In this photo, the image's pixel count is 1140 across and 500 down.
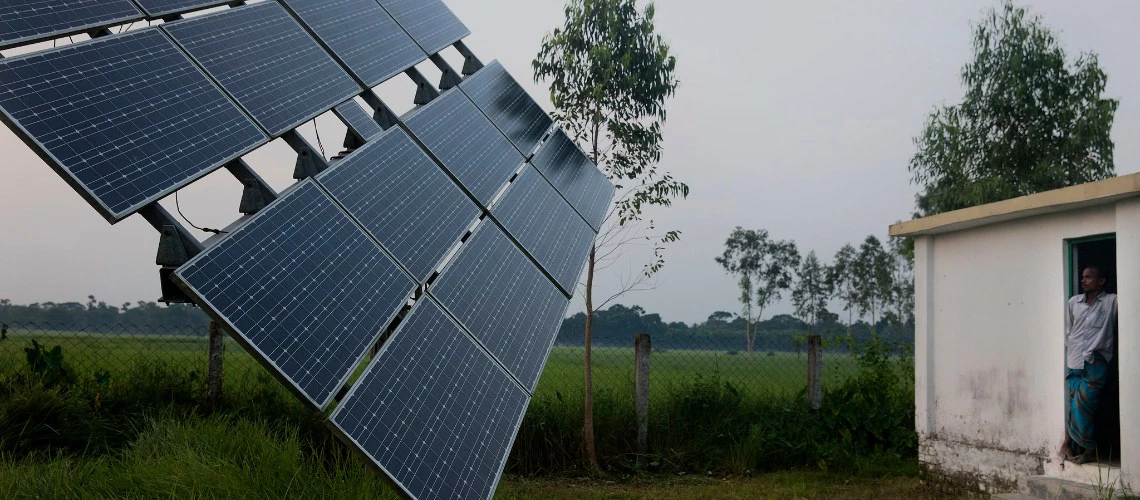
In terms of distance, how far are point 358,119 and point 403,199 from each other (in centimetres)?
65

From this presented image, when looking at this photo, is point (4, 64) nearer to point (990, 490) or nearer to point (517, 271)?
point (517, 271)

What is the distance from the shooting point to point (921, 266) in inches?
401

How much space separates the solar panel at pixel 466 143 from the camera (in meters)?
5.15

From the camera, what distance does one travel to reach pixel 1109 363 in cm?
856

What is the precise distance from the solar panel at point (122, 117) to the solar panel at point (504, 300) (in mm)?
1200

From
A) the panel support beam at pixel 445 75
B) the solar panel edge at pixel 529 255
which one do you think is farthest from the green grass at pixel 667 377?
the solar panel edge at pixel 529 255

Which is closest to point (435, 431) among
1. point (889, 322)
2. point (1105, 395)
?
point (1105, 395)

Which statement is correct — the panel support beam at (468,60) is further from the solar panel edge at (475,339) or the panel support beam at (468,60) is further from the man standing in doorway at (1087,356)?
the man standing in doorway at (1087,356)

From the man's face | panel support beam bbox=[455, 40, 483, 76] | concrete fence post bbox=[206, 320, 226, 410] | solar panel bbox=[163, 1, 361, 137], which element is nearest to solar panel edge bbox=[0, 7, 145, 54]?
solar panel bbox=[163, 1, 361, 137]

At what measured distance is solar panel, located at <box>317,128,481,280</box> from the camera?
Result: 3.90m

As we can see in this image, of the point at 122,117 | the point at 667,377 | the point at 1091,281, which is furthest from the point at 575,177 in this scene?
the point at 667,377

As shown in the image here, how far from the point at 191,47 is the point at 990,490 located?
8.38 metres

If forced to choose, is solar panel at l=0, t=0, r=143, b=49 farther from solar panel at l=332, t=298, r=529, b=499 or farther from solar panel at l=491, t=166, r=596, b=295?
solar panel at l=491, t=166, r=596, b=295

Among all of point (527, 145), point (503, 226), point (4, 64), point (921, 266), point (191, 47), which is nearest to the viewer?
point (4, 64)
